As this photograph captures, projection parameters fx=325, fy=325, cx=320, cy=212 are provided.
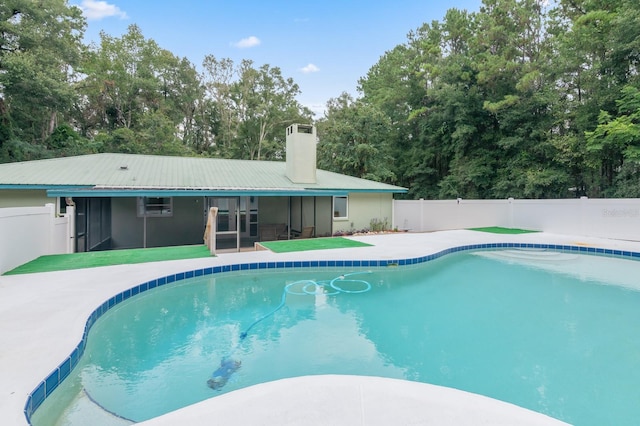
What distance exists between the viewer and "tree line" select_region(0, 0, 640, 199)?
49.6 feet

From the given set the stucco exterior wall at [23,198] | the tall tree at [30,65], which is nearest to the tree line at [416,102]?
the tall tree at [30,65]

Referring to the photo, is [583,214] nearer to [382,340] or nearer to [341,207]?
[341,207]

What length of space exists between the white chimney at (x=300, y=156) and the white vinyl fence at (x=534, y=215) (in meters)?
4.50

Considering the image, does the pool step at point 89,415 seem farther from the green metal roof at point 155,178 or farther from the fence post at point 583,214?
the fence post at point 583,214

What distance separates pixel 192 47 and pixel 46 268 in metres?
26.3

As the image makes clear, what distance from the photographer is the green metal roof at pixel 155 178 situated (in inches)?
343

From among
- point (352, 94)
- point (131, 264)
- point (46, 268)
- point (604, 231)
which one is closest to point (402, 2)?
point (352, 94)

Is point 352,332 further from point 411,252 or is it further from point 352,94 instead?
point 352,94

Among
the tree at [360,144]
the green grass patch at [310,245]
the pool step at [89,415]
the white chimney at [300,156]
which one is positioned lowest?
the pool step at [89,415]

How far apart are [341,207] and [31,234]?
9.29 m

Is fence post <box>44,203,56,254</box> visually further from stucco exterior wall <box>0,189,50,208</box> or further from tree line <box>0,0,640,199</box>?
tree line <box>0,0,640,199</box>

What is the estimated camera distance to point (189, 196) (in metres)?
10.4

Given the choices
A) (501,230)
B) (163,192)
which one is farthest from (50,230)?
(501,230)

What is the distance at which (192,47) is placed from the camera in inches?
1070
